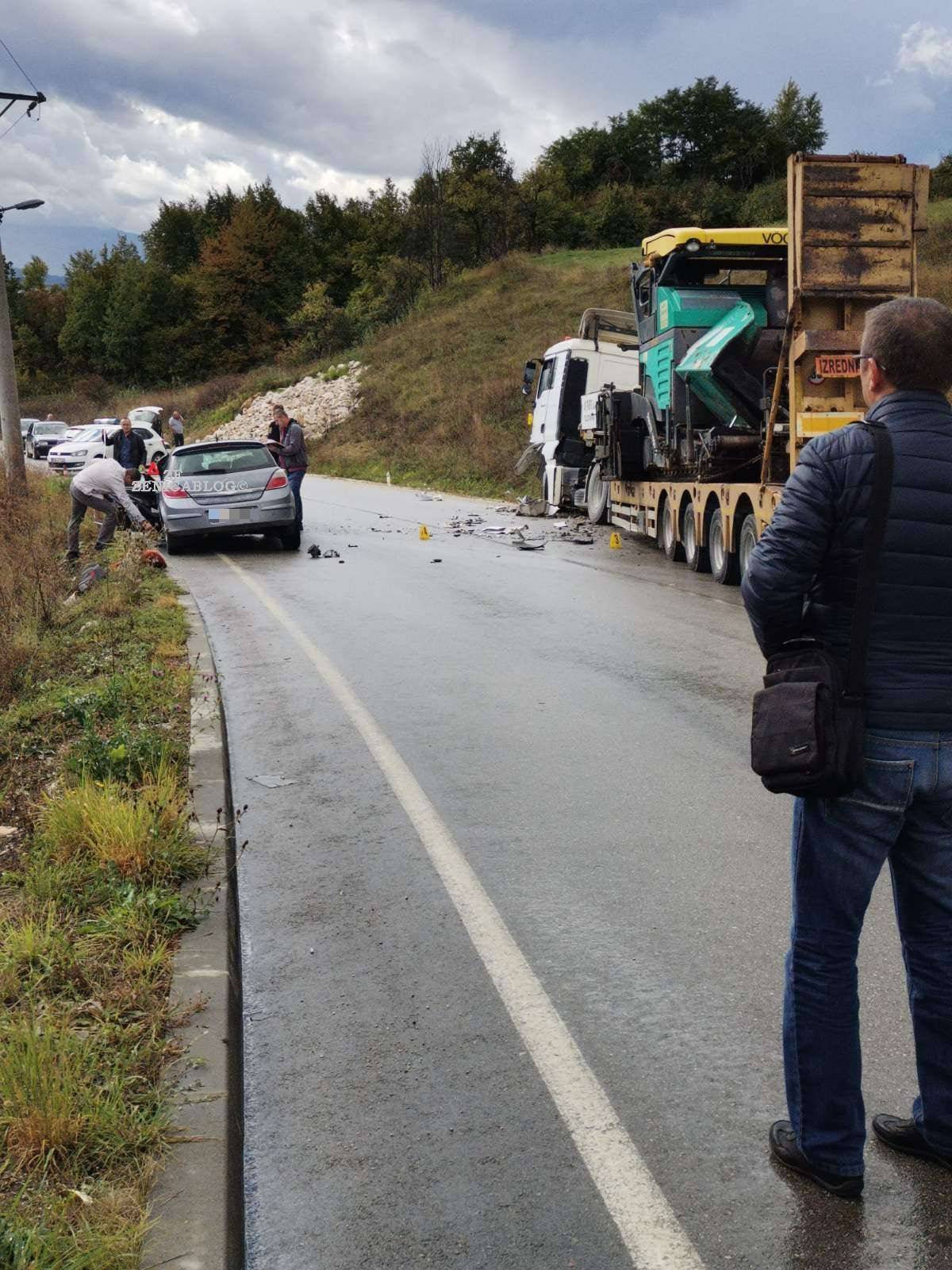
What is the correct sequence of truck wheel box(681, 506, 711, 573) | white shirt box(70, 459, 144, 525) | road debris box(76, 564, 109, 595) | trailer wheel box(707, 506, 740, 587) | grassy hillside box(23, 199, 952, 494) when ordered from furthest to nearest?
grassy hillside box(23, 199, 952, 494), truck wheel box(681, 506, 711, 573), white shirt box(70, 459, 144, 525), trailer wheel box(707, 506, 740, 587), road debris box(76, 564, 109, 595)

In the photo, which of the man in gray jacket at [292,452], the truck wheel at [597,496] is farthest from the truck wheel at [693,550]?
the man in gray jacket at [292,452]

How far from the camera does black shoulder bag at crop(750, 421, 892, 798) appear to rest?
2.88 meters

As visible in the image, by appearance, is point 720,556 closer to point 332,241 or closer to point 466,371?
point 466,371

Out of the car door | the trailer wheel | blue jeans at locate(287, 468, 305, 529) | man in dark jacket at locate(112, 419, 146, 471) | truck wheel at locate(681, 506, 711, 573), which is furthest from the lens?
the car door

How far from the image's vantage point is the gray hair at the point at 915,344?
2941mm

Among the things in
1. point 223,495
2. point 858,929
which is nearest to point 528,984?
point 858,929

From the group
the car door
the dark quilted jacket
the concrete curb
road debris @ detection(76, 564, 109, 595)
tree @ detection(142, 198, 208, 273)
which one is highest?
tree @ detection(142, 198, 208, 273)

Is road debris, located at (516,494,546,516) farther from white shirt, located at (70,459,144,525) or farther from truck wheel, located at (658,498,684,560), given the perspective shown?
white shirt, located at (70,459,144,525)

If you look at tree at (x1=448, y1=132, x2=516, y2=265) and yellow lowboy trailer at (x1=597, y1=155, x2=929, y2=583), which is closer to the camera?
yellow lowboy trailer at (x1=597, y1=155, x2=929, y2=583)

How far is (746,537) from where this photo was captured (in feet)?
44.8

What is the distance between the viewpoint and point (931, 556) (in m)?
2.90

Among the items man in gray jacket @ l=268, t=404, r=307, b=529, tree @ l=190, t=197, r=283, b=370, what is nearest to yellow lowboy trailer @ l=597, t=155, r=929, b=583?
man in gray jacket @ l=268, t=404, r=307, b=529

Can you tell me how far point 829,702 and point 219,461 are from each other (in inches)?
625

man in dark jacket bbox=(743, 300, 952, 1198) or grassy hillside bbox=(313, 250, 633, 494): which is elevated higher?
grassy hillside bbox=(313, 250, 633, 494)
